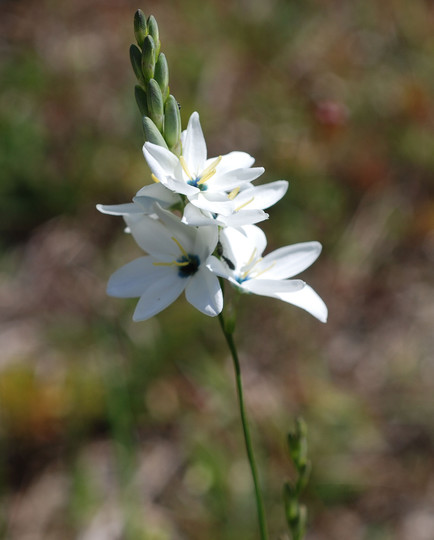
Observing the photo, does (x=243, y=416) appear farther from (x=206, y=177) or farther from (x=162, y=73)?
(x=162, y=73)

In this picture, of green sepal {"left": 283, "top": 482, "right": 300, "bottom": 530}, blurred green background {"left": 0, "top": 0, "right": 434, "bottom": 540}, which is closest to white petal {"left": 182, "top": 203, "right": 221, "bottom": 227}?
green sepal {"left": 283, "top": 482, "right": 300, "bottom": 530}

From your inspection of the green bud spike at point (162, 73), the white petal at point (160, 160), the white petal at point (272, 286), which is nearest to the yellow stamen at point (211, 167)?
the white petal at point (160, 160)

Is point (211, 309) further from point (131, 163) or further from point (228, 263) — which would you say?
point (131, 163)

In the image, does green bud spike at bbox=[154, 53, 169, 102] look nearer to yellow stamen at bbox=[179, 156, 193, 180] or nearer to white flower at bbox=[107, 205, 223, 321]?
yellow stamen at bbox=[179, 156, 193, 180]

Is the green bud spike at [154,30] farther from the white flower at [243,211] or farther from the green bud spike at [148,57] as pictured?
the white flower at [243,211]

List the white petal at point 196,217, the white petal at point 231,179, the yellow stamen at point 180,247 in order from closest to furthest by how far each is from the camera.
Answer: the white petal at point 196,217 < the white petal at point 231,179 < the yellow stamen at point 180,247

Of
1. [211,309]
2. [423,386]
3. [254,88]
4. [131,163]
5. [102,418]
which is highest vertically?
[211,309]

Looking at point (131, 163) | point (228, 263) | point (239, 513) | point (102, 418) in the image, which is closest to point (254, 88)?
point (131, 163)
